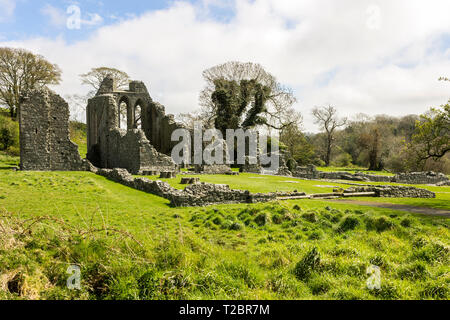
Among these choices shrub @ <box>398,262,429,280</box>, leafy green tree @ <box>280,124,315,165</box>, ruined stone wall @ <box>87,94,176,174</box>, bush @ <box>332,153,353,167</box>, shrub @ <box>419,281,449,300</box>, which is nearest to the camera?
shrub @ <box>419,281,449,300</box>

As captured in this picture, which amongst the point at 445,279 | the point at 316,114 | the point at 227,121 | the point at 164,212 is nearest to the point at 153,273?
the point at 445,279

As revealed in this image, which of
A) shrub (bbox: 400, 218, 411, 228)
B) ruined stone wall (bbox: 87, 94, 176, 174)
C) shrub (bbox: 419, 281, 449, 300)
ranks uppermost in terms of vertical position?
ruined stone wall (bbox: 87, 94, 176, 174)

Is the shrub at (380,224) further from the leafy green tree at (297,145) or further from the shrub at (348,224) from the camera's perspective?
the leafy green tree at (297,145)

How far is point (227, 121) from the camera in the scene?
41.6 m

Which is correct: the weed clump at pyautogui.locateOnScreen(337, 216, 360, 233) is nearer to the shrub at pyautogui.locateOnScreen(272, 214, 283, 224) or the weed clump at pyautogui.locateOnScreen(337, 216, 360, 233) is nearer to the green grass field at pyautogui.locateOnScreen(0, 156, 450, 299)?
the green grass field at pyautogui.locateOnScreen(0, 156, 450, 299)

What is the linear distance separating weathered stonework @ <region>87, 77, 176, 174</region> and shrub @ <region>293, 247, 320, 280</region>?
19338 mm

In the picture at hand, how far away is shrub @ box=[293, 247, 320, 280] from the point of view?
4845 millimetres

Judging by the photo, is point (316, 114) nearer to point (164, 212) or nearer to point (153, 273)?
point (164, 212)

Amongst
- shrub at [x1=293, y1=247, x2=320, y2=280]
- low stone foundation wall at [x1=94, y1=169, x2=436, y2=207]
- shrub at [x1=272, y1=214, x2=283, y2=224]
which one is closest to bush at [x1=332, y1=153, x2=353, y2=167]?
low stone foundation wall at [x1=94, y1=169, x2=436, y2=207]

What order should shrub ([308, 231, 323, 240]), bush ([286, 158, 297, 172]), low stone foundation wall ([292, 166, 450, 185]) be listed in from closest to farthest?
shrub ([308, 231, 323, 240]) → low stone foundation wall ([292, 166, 450, 185]) → bush ([286, 158, 297, 172])

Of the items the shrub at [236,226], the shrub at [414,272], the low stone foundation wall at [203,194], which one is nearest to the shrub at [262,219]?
the shrub at [236,226]

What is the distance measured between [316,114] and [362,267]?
185 feet

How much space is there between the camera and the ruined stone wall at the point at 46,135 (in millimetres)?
22281

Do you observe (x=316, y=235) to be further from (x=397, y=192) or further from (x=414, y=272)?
(x=397, y=192)
